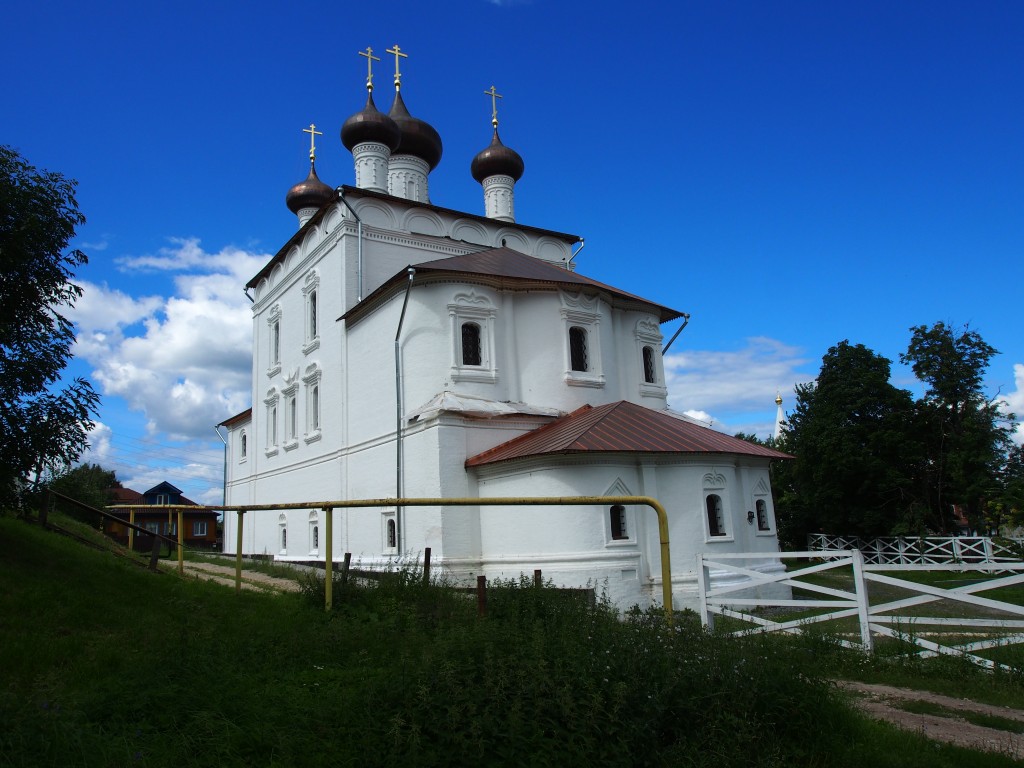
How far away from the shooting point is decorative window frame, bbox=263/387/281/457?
23.9 meters

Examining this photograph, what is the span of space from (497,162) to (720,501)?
1506 centimetres

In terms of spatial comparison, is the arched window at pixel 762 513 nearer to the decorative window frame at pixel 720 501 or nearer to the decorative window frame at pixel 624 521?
the decorative window frame at pixel 720 501

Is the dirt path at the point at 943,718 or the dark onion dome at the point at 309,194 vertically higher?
the dark onion dome at the point at 309,194

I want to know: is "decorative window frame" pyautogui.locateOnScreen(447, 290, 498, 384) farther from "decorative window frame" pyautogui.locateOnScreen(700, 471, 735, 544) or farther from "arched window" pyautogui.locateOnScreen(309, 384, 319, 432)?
"arched window" pyautogui.locateOnScreen(309, 384, 319, 432)

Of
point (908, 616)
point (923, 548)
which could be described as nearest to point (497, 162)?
point (923, 548)

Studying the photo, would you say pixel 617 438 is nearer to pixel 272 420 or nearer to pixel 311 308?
pixel 311 308

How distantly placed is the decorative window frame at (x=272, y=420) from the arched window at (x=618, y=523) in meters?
13.4

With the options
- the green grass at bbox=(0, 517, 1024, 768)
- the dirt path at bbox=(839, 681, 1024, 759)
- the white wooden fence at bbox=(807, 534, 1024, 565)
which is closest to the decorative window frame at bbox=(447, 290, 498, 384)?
the green grass at bbox=(0, 517, 1024, 768)

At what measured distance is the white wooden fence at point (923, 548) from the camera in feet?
73.2

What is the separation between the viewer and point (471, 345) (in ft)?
56.7

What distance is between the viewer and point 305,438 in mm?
21484

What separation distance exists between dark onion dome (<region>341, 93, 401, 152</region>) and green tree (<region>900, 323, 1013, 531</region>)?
746 inches

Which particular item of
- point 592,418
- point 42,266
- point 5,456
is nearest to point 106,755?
point 5,456

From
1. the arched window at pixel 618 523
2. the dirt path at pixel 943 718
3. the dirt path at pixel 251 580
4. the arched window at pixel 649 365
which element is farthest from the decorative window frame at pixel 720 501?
the dirt path at pixel 943 718
